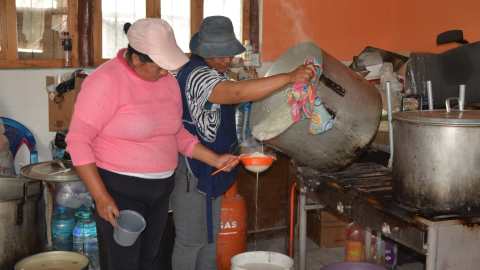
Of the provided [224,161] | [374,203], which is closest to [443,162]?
[374,203]

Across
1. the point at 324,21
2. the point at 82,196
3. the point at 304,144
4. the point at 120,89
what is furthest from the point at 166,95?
the point at 324,21

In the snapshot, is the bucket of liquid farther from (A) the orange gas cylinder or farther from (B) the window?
(B) the window

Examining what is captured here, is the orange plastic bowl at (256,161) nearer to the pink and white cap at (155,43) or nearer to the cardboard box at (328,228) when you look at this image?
the pink and white cap at (155,43)

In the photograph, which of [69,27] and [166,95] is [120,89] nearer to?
[166,95]

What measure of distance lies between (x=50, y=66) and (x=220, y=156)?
2205mm

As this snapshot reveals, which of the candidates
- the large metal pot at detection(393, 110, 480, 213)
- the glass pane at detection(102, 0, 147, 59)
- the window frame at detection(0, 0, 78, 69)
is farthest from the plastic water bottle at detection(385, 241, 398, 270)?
the window frame at detection(0, 0, 78, 69)

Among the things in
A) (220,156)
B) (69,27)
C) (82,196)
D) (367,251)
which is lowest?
(367,251)

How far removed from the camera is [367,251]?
119 inches

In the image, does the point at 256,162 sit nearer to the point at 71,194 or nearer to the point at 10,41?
the point at 71,194

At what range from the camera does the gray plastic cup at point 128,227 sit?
1.84 meters

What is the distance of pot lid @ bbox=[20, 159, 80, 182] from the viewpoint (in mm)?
2999

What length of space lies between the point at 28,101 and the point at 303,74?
2680 millimetres

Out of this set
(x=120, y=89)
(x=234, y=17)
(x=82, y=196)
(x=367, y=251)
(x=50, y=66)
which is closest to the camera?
(x=120, y=89)

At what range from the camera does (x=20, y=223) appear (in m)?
2.94
